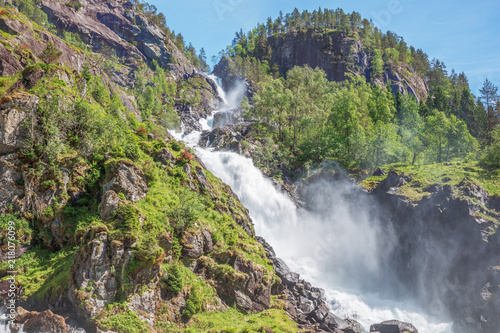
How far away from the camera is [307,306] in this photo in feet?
96.1

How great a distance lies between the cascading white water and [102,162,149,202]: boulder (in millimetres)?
21234

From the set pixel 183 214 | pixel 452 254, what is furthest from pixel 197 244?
pixel 452 254

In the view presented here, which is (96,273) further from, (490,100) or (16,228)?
(490,100)

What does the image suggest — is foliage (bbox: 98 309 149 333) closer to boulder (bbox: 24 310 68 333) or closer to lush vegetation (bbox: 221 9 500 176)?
boulder (bbox: 24 310 68 333)

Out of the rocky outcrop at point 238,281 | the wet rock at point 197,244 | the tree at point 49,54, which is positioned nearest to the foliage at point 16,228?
the wet rock at point 197,244

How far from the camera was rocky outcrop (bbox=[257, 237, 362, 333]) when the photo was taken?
26500 millimetres

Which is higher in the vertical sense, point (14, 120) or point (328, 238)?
point (328, 238)

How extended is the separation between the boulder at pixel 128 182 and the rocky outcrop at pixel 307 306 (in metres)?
16.3

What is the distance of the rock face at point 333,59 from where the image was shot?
4685 inches

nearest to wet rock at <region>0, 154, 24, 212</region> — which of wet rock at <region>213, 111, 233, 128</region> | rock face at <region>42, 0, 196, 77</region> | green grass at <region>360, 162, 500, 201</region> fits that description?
green grass at <region>360, 162, 500, 201</region>

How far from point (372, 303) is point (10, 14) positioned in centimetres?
5773

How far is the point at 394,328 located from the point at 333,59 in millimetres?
116518

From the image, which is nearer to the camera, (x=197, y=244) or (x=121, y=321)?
(x=121, y=321)

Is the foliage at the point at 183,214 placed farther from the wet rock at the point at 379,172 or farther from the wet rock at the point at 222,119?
the wet rock at the point at 222,119
